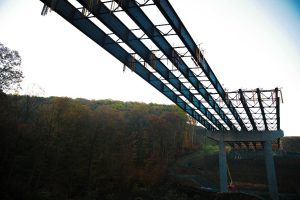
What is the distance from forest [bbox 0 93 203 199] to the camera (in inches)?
1183

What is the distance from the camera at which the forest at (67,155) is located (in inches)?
1183

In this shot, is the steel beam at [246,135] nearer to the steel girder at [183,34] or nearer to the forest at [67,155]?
the steel girder at [183,34]

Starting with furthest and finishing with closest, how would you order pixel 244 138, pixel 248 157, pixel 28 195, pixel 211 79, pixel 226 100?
pixel 248 157, pixel 244 138, pixel 28 195, pixel 226 100, pixel 211 79

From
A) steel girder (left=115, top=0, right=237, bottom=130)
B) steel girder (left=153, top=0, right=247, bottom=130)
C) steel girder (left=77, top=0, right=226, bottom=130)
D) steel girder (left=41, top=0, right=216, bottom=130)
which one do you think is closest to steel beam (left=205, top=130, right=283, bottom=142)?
steel girder (left=153, top=0, right=247, bottom=130)

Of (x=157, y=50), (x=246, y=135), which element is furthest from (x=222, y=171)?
(x=157, y=50)

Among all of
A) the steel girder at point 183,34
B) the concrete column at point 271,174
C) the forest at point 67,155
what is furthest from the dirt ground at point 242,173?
the steel girder at point 183,34

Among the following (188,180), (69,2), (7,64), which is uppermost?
(7,64)

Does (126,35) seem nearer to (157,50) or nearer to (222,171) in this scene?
(157,50)

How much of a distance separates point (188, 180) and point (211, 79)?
3115 centimetres

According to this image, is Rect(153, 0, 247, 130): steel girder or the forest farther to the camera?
the forest

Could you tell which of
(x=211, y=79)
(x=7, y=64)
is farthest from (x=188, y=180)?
(x=7, y=64)

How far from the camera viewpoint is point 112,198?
1345 inches

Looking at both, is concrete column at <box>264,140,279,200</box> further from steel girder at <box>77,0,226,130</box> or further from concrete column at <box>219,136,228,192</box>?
steel girder at <box>77,0,226,130</box>

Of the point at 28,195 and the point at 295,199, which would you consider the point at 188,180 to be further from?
the point at 28,195
